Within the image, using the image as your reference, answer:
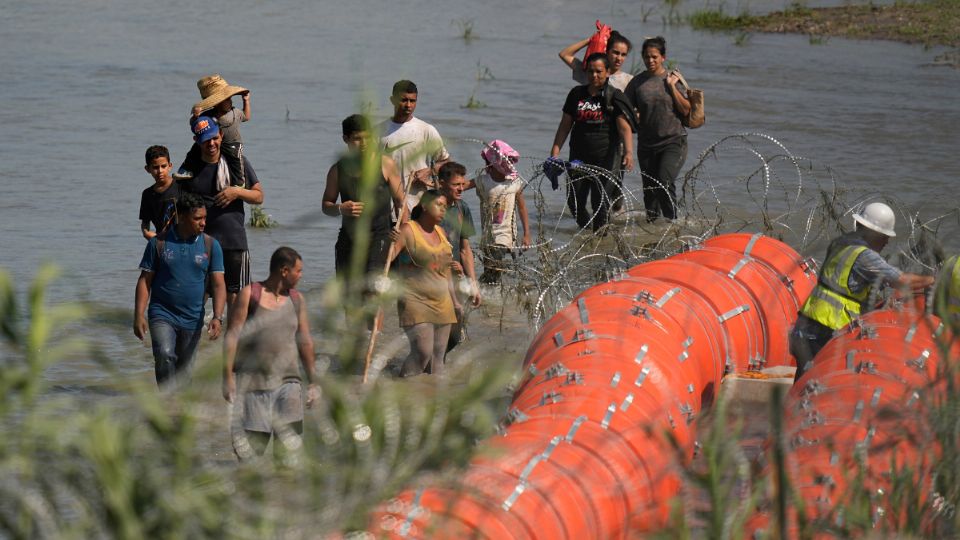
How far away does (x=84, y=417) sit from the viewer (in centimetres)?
287

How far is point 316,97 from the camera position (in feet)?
76.3

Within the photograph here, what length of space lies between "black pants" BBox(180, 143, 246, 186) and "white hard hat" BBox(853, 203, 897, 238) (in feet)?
12.4

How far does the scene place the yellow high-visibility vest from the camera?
28.3 ft

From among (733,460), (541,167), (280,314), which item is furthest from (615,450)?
(541,167)

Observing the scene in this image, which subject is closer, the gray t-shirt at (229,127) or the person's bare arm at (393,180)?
the person's bare arm at (393,180)

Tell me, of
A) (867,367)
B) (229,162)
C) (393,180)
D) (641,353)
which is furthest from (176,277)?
(867,367)

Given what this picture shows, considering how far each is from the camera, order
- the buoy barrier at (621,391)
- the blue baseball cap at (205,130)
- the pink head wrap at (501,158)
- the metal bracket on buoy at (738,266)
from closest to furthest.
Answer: the buoy barrier at (621,391)
the blue baseball cap at (205,130)
the metal bracket on buoy at (738,266)
the pink head wrap at (501,158)

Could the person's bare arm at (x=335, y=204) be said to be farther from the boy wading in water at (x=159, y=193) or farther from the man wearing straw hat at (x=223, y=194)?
the boy wading in water at (x=159, y=193)

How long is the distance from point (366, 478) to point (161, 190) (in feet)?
Answer: 22.5

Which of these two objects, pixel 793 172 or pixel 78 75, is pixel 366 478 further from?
pixel 78 75

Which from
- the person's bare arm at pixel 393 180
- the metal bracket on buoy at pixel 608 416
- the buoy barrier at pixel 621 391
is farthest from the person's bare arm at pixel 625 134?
the metal bracket on buoy at pixel 608 416

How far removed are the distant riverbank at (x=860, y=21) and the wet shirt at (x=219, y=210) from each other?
80.3 ft

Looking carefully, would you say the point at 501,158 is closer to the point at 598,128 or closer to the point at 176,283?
the point at 598,128

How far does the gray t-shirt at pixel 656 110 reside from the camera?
14.3m
